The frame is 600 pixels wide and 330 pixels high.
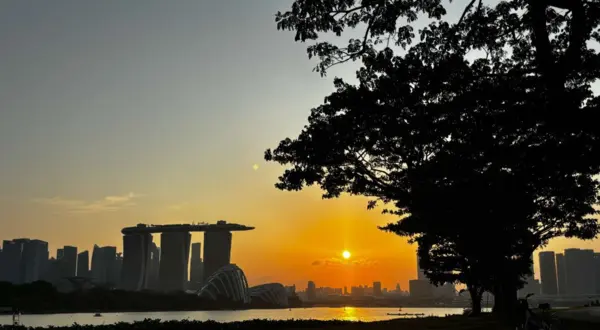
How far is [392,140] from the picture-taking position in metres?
26.7

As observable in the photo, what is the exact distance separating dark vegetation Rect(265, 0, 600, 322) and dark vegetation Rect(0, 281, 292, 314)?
4916 inches

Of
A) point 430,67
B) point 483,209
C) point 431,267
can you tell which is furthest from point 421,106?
point 431,267

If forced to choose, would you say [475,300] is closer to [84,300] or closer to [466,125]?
[466,125]

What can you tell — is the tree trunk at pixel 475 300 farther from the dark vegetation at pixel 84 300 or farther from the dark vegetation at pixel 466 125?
the dark vegetation at pixel 84 300

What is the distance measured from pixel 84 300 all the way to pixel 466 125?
171417 mm

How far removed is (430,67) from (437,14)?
12.0ft

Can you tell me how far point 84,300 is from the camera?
565 ft

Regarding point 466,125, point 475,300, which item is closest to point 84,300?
point 475,300

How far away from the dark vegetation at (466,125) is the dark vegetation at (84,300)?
125 metres

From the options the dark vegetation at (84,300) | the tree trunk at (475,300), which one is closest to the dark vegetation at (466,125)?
the tree trunk at (475,300)

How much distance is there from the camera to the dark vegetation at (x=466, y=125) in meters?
14.9

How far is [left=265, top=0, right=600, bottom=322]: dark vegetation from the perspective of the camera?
49.0 ft

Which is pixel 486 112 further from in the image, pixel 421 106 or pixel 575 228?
pixel 575 228

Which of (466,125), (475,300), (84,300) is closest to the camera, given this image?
(466,125)
